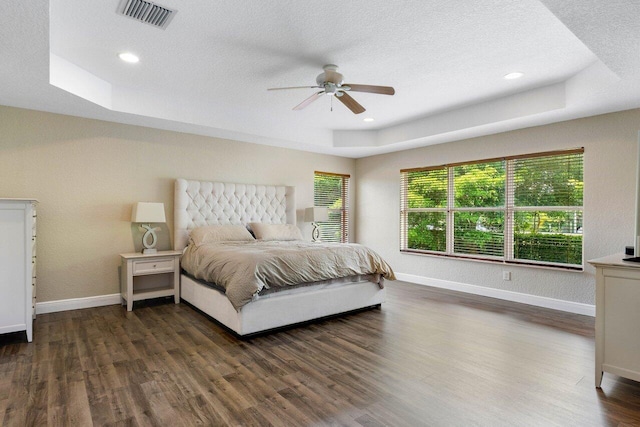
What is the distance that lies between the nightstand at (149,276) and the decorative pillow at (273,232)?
1.15 meters

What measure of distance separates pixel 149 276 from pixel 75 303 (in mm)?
849

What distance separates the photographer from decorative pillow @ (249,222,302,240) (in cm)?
511

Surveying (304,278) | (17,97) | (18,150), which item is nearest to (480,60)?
(304,278)

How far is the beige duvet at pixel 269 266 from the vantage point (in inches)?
123

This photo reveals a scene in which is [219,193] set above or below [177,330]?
above

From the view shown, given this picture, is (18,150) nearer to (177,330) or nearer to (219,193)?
(219,193)

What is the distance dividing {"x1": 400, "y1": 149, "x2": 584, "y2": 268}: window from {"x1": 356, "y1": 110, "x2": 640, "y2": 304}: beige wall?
0.41ft

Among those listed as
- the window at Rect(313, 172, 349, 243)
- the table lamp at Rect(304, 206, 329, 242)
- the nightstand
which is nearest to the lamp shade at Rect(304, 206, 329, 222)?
the table lamp at Rect(304, 206, 329, 242)

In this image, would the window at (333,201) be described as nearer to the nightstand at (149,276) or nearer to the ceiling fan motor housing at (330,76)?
the nightstand at (149,276)

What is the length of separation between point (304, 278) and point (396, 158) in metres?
3.67

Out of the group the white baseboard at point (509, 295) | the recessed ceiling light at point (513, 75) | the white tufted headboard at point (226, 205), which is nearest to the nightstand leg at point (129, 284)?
the white tufted headboard at point (226, 205)

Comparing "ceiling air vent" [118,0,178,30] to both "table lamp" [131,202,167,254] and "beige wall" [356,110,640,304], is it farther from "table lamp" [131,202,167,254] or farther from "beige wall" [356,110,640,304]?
"beige wall" [356,110,640,304]

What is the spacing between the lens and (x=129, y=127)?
454 centimetres

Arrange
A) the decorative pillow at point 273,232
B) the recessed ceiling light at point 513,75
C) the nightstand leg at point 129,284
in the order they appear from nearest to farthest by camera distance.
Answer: the recessed ceiling light at point 513,75
the nightstand leg at point 129,284
the decorative pillow at point 273,232
